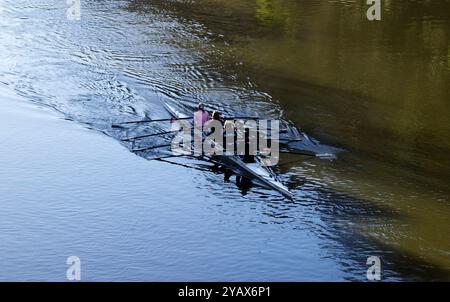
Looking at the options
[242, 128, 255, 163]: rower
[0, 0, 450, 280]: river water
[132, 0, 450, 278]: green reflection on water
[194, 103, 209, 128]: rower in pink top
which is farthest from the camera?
[194, 103, 209, 128]: rower in pink top

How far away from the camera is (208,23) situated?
31688mm

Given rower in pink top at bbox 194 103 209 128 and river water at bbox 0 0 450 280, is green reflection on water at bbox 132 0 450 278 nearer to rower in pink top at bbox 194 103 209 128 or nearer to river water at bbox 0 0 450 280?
river water at bbox 0 0 450 280

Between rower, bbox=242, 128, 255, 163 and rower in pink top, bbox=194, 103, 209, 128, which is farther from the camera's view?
rower in pink top, bbox=194, 103, 209, 128

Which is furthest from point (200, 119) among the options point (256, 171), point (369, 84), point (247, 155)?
point (369, 84)

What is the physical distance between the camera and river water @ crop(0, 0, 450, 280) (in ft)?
49.3

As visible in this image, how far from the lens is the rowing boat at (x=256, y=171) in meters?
17.2

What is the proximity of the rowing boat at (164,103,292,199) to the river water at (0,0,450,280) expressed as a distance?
278 mm

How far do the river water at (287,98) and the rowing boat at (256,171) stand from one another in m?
0.28

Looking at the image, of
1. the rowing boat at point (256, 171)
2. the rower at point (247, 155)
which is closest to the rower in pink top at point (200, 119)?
the rowing boat at point (256, 171)

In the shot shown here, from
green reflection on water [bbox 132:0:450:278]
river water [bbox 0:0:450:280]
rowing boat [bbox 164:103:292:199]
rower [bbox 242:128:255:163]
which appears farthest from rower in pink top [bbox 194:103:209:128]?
green reflection on water [bbox 132:0:450:278]

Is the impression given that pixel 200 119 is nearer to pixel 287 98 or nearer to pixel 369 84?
pixel 287 98

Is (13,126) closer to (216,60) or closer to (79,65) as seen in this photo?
(79,65)

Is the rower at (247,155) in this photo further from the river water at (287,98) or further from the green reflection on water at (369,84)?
the green reflection on water at (369,84)

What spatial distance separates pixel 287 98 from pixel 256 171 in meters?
6.49
